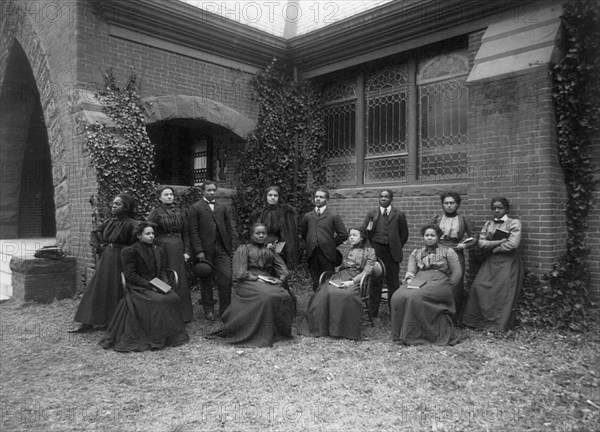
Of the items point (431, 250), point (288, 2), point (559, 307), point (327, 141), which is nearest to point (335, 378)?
point (431, 250)

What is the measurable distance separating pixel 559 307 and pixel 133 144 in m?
6.27

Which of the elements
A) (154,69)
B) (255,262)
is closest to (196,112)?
(154,69)

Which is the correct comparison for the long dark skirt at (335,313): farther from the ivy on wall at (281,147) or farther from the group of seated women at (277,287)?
the ivy on wall at (281,147)

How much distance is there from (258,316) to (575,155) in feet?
14.7

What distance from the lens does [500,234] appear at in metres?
5.81

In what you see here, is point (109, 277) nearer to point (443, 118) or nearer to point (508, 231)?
point (508, 231)

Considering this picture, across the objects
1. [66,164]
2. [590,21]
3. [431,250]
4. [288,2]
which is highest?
[288,2]

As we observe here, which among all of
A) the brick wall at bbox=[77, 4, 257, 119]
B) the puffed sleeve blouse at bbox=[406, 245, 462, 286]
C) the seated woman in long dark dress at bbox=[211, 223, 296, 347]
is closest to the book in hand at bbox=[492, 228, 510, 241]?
the puffed sleeve blouse at bbox=[406, 245, 462, 286]

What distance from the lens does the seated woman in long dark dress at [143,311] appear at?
5105 mm

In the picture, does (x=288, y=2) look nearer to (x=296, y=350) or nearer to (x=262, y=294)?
(x=262, y=294)

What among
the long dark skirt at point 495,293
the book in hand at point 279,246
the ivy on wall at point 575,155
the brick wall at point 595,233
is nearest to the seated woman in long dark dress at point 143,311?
the book in hand at point 279,246

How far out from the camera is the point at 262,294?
5.39m

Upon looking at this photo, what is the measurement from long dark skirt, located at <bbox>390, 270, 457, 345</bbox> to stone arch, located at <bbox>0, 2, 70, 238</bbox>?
18.0 ft

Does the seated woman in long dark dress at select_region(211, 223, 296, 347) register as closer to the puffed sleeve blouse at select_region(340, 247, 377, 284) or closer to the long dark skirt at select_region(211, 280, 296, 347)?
the long dark skirt at select_region(211, 280, 296, 347)
